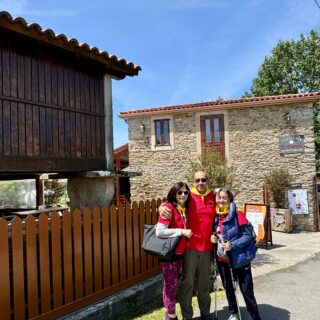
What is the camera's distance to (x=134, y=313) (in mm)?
4680

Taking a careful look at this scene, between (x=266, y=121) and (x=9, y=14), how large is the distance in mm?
11497

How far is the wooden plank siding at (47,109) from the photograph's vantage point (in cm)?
460

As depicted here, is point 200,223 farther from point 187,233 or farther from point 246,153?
point 246,153

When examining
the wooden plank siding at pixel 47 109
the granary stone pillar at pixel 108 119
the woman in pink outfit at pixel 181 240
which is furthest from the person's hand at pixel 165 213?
the granary stone pillar at pixel 108 119

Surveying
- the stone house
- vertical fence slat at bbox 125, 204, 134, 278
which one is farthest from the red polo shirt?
the stone house

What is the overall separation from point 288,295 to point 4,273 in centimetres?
401

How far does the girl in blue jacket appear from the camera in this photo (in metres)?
3.85

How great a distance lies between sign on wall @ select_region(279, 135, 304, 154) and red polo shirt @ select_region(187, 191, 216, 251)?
10618 mm

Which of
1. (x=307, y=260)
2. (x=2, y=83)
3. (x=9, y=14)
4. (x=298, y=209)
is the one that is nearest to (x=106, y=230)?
(x=2, y=83)

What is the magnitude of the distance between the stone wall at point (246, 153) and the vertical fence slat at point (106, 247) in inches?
341

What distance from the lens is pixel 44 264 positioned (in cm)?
382

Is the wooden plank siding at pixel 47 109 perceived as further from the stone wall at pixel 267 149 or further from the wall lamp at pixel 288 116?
the wall lamp at pixel 288 116

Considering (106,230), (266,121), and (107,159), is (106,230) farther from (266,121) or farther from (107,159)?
(266,121)

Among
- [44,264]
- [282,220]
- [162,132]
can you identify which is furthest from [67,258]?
[162,132]
